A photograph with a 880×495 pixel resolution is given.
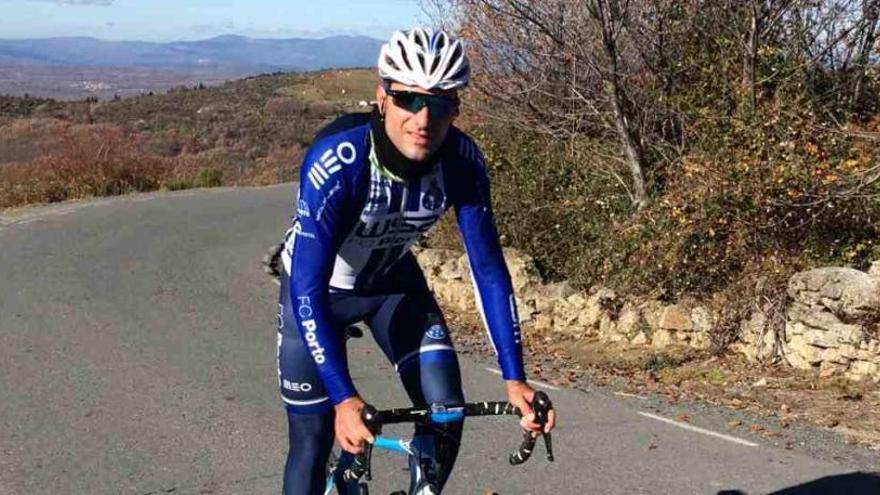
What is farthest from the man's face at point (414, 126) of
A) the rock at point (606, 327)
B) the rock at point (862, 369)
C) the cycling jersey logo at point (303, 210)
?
the rock at point (606, 327)

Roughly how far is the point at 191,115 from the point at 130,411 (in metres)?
55.0

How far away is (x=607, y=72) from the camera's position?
11.9 metres

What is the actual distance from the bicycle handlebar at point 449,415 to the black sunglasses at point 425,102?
983 millimetres

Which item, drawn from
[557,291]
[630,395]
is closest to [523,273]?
[557,291]

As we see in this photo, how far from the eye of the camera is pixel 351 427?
3230mm

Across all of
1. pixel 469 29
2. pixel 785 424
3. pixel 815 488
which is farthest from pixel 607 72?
pixel 815 488

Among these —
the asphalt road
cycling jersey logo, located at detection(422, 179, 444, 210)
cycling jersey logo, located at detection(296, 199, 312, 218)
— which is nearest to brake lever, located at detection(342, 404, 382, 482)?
cycling jersey logo, located at detection(296, 199, 312, 218)

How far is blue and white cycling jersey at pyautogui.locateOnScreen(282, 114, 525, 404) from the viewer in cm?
351

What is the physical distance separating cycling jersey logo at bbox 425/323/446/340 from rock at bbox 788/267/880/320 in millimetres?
5471

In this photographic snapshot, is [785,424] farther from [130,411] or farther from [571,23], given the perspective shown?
[571,23]

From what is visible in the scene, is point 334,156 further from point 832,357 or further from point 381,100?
point 832,357

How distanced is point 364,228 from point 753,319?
625 centimetres

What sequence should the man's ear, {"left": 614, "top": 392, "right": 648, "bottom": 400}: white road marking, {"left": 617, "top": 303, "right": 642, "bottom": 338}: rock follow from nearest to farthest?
the man's ear < {"left": 614, "top": 392, "right": 648, "bottom": 400}: white road marking < {"left": 617, "top": 303, "right": 642, "bottom": 338}: rock

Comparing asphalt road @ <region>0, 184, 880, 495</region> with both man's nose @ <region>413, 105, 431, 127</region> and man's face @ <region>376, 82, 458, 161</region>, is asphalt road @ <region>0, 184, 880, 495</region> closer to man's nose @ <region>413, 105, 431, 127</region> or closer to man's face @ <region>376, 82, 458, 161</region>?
man's face @ <region>376, 82, 458, 161</region>
